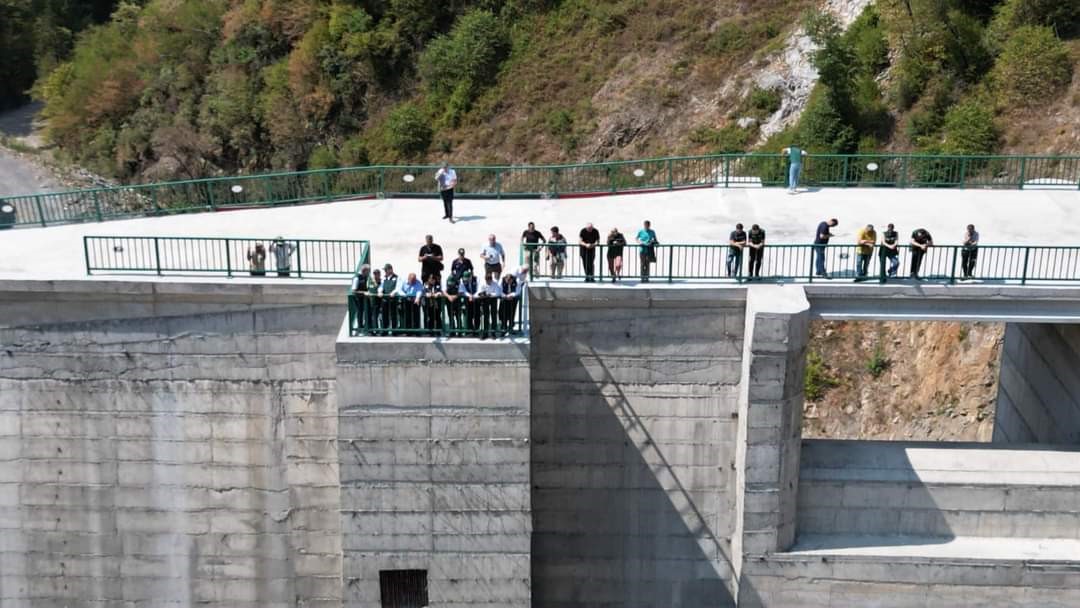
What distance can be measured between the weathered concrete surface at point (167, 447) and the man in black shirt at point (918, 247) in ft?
36.0

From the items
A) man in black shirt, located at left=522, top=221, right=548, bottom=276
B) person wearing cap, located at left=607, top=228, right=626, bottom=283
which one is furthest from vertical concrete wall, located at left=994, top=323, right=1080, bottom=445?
man in black shirt, located at left=522, top=221, right=548, bottom=276

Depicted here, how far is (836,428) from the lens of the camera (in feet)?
118

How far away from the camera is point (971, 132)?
4025 cm

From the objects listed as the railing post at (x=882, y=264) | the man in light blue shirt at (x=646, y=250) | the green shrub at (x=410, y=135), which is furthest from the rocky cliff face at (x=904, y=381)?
the green shrub at (x=410, y=135)

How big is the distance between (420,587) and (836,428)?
16589 millimetres

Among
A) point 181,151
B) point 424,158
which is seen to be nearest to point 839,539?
point 424,158

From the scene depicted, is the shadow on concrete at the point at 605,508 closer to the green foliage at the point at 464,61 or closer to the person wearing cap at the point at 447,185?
the person wearing cap at the point at 447,185

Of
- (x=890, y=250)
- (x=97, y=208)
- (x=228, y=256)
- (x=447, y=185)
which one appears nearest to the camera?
(x=890, y=250)

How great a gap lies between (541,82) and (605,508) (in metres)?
31.3

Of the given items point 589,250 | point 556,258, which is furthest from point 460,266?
point 589,250

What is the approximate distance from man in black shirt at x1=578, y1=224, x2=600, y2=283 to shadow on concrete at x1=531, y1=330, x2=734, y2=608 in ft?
4.12

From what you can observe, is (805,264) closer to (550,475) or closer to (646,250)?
(646,250)

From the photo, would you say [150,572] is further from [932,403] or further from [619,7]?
[619,7]

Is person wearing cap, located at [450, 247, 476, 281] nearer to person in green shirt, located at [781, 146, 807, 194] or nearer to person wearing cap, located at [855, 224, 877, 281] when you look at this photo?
person wearing cap, located at [855, 224, 877, 281]
